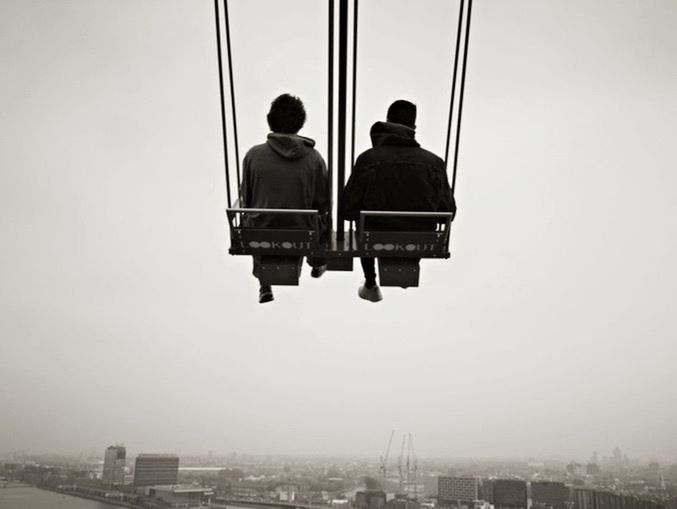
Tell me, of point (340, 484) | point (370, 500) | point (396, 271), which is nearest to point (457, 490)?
point (370, 500)

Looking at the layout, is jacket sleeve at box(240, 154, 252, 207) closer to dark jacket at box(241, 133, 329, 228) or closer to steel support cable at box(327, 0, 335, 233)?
dark jacket at box(241, 133, 329, 228)

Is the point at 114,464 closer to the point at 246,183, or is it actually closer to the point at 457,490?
the point at 457,490

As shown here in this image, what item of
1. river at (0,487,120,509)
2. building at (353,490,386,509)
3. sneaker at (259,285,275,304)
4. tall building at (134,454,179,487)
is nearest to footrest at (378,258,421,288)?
sneaker at (259,285,275,304)

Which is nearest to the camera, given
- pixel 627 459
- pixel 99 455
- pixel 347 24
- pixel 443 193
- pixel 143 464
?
pixel 347 24

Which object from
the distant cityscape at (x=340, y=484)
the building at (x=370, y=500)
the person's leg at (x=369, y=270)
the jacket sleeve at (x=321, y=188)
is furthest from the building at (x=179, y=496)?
the jacket sleeve at (x=321, y=188)

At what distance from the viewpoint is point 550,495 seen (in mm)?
25469

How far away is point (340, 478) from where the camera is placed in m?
36.8

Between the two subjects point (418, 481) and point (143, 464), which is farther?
point (418, 481)

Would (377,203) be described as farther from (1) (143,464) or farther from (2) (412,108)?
(1) (143,464)

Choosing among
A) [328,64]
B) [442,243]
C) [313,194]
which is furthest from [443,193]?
[328,64]

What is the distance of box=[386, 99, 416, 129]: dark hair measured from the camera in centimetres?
381

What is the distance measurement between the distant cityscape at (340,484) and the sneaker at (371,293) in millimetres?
24161

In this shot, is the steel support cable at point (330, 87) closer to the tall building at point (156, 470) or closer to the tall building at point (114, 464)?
the tall building at point (156, 470)

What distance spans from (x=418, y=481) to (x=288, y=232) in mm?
39874
